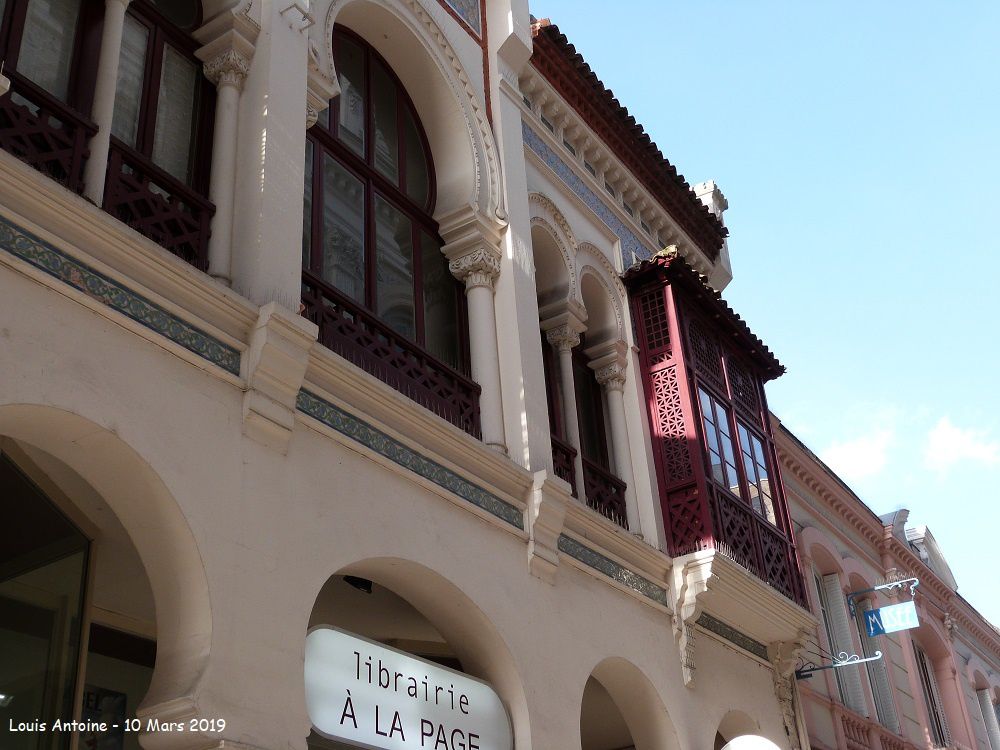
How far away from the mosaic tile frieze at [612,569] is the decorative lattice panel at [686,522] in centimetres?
59

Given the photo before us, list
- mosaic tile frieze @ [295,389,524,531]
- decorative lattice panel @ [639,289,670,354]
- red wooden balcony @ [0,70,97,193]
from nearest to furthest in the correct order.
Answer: red wooden balcony @ [0,70,97,193]
mosaic tile frieze @ [295,389,524,531]
decorative lattice panel @ [639,289,670,354]

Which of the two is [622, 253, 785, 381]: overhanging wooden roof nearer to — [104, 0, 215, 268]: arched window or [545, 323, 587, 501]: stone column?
[545, 323, 587, 501]: stone column

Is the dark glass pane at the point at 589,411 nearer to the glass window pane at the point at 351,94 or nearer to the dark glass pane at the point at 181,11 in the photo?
the glass window pane at the point at 351,94

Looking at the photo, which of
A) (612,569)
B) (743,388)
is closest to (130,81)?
(612,569)

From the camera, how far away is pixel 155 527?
578cm

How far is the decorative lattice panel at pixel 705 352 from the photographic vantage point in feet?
40.0

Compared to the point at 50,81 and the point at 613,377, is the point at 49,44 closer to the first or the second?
the point at 50,81

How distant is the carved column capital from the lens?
11219 millimetres

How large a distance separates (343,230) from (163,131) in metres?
1.72

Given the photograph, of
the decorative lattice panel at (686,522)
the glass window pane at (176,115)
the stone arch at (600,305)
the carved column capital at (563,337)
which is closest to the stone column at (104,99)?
the glass window pane at (176,115)

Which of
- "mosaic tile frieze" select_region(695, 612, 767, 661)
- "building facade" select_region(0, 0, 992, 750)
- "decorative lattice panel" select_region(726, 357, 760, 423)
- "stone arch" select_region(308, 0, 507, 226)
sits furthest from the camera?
"decorative lattice panel" select_region(726, 357, 760, 423)

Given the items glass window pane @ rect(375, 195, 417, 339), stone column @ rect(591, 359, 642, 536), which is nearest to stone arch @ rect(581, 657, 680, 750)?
stone column @ rect(591, 359, 642, 536)

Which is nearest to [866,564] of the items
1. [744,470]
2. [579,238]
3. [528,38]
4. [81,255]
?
[744,470]

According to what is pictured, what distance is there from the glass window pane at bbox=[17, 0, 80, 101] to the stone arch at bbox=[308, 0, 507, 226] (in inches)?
112
